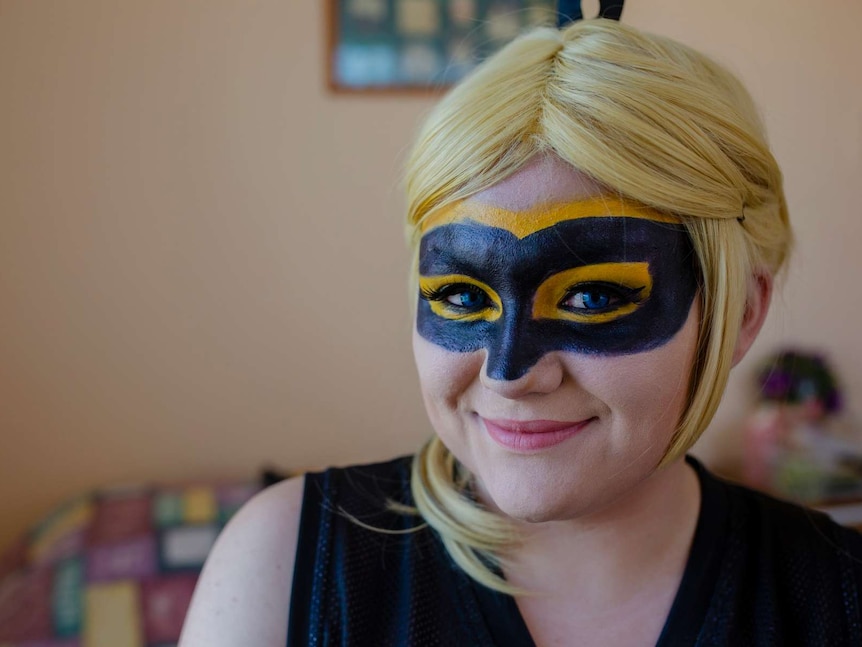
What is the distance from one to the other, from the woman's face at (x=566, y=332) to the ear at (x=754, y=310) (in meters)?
0.10

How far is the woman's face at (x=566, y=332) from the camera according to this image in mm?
712

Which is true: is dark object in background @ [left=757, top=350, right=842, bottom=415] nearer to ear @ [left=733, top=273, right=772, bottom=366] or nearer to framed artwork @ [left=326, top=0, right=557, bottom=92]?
framed artwork @ [left=326, top=0, right=557, bottom=92]

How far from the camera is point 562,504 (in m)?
0.74

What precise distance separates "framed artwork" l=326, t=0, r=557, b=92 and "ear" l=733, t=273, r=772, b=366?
3.70 ft

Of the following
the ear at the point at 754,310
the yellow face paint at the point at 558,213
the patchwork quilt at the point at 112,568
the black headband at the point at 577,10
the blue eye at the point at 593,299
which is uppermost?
the black headband at the point at 577,10

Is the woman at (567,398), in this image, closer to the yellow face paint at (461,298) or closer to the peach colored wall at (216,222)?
the yellow face paint at (461,298)

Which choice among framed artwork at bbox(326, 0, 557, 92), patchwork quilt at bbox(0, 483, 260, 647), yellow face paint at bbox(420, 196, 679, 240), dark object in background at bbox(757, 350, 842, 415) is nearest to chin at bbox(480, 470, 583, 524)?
yellow face paint at bbox(420, 196, 679, 240)

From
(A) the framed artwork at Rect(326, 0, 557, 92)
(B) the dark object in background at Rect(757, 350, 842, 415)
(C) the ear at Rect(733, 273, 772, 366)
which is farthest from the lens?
(B) the dark object in background at Rect(757, 350, 842, 415)

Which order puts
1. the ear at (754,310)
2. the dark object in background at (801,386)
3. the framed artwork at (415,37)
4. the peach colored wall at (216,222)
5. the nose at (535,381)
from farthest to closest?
1. the dark object in background at (801,386)
2. the framed artwork at (415,37)
3. the peach colored wall at (216,222)
4. the ear at (754,310)
5. the nose at (535,381)

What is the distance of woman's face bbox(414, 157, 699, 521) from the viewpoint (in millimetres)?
712

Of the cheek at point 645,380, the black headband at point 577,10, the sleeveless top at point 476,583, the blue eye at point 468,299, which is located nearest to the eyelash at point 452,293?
the blue eye at point 468,299

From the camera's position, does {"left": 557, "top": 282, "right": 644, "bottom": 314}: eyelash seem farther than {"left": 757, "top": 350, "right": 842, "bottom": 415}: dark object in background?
No

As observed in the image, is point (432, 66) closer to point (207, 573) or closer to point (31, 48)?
point (31, 48)

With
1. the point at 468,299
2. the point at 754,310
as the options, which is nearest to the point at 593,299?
the point at 468,299
